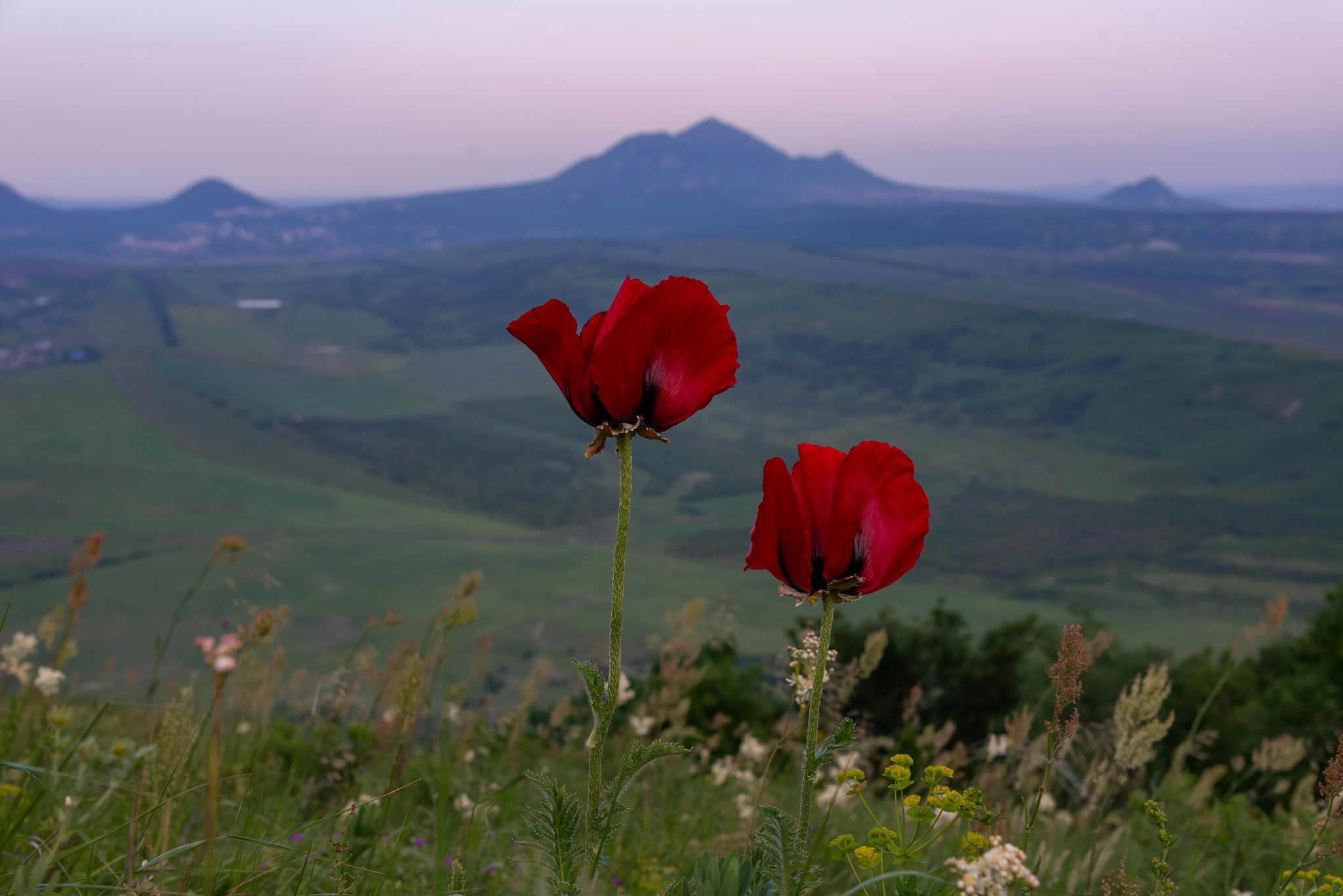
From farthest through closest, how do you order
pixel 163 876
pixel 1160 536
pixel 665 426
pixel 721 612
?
pixel 1160 536 → pixel 721 612 → pixel 163 876 → pixel 665 426

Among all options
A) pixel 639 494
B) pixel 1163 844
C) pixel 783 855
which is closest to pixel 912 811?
pixel 783 855

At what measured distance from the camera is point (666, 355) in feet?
5.72

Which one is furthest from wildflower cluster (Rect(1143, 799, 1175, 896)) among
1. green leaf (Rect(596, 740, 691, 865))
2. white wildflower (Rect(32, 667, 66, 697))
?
white wildflower (Rect(32, 667, 66, 697))

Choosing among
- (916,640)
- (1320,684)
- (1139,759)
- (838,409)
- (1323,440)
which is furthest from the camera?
(838,409)

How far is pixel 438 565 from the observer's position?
96.2m

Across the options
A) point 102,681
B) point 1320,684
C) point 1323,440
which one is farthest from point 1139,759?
point 1323,440

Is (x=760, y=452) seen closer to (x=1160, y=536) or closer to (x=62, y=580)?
(x=1160, y=536)

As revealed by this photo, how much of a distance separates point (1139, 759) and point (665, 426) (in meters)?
1.98

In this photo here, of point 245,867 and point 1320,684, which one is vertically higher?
point 245,867

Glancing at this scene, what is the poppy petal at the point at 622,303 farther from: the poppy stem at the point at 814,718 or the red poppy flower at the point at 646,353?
the poppy stem at the point at 814,718

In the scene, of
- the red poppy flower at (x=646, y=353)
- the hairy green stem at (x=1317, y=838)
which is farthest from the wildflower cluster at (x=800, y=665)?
the hairy green stem at (x=1317, y=838)

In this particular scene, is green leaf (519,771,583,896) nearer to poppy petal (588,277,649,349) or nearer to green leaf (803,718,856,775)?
green leaf (803,718,856,775)

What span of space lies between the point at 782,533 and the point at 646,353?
441 mm

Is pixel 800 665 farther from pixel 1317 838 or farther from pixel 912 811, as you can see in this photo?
pixel 1317 838
